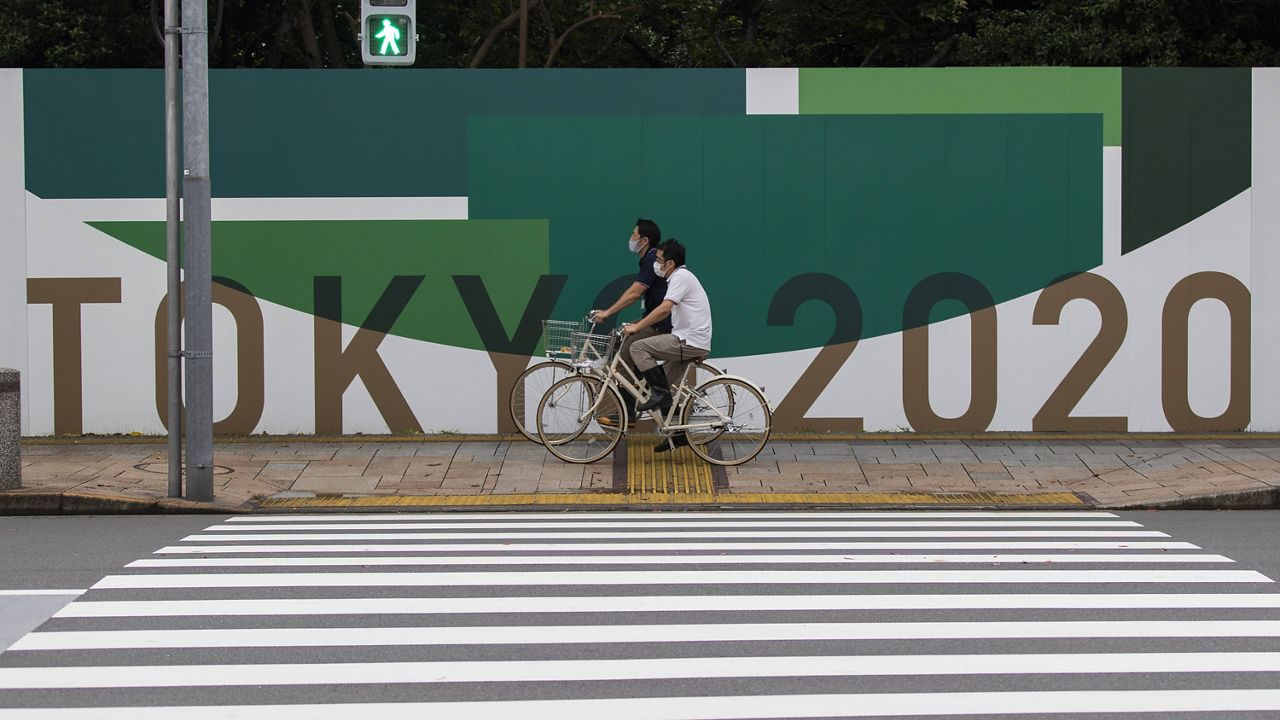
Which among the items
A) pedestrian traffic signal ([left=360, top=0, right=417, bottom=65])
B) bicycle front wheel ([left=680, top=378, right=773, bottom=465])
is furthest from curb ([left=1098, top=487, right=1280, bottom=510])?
pedestrian traffic signal ([left=360, top=0, right=417, bottom=65])

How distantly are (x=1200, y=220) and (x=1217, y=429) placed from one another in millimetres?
1991

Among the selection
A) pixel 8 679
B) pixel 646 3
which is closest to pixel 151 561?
pixel 8 679

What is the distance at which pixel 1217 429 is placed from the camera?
548 inches

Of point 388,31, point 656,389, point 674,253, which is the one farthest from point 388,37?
point 656,389

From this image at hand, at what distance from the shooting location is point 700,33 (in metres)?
25.8

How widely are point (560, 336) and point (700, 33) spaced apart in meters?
13.4

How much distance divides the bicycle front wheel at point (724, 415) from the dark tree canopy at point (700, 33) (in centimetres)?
754

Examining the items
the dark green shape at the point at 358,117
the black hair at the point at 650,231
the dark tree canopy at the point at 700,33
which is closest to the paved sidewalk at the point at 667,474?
the black hair at the point at 650,231

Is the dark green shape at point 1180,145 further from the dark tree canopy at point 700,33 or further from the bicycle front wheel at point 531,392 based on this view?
the bicycle front wheel at point 531,392

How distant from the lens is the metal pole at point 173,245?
1086cm

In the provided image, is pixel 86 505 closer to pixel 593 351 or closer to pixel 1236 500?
pixel 593 351

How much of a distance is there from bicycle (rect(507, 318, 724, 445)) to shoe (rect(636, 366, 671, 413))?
472 mm

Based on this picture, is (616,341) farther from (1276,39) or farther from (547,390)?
(1276,39)

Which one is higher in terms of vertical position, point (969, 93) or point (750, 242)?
point (969, 93)
